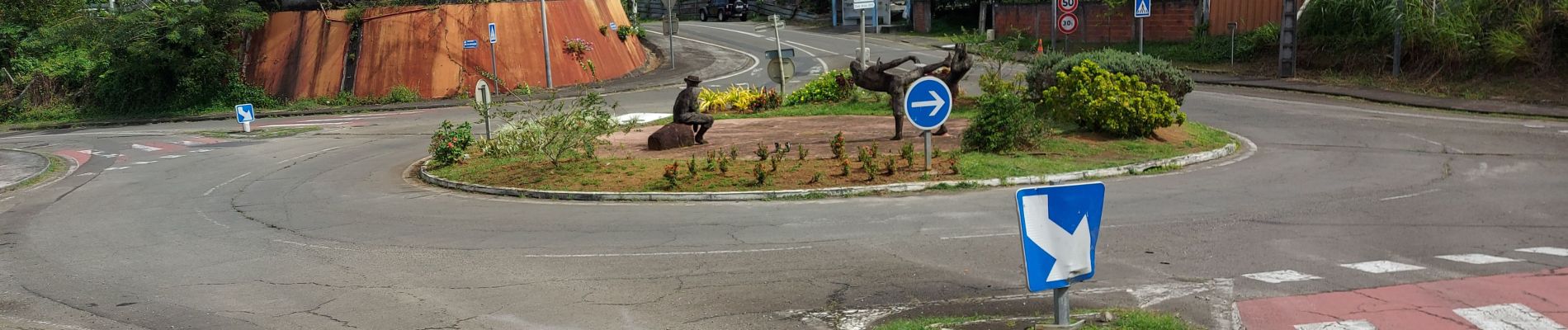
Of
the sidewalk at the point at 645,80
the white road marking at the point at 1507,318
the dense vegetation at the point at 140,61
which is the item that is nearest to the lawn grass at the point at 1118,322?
the white road marking at the point at 1507,318

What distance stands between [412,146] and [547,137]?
7.57m

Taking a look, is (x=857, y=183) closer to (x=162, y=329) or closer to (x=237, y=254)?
(x=237, y=254)

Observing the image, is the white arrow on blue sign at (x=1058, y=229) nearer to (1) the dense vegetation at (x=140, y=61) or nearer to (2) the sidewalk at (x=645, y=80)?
(2) the sidewalk at (x=645, y=80)

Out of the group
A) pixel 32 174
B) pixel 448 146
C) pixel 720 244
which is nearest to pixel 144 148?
pixel 32 174

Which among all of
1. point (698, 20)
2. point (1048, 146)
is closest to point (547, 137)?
point (1048, 146)

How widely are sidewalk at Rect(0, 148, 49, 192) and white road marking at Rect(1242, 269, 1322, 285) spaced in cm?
1995

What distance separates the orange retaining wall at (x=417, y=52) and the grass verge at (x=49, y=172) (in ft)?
34.6

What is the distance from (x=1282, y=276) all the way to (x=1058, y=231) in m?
3.59

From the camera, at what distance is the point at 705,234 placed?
474 inches

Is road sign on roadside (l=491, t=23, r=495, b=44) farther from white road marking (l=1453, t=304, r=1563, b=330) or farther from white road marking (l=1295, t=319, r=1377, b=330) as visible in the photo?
white road marking (l=1453, t=304, r=1563, b=330)

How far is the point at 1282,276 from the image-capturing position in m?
9.20

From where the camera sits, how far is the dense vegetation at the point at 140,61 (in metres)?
35.7

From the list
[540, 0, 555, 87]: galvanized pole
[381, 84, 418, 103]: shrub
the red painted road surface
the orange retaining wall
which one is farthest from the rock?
[381, 84, 418, 103]: shrub

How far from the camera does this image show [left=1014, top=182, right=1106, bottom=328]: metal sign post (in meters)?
6.46
